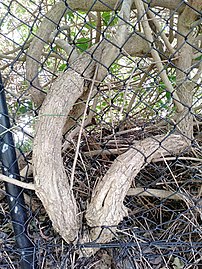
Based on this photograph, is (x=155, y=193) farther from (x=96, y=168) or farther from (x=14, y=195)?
(x=14, y=195)

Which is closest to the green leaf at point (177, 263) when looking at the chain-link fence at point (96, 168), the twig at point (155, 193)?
the chain-link fence at point (96, 168)

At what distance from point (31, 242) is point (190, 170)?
0.45m

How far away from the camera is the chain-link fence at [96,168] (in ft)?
2.33

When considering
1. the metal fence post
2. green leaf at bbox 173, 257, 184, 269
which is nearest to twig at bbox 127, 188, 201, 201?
green leaf at bbox 173, 257, 184, 269

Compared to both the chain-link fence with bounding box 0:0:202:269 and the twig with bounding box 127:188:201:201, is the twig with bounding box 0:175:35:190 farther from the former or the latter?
the twig with bounding box 127:188:201:201

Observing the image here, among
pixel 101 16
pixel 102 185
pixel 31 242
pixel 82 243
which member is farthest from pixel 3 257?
pixel 101 16

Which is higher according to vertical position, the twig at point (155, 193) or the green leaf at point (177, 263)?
the twig at point (155, 193)

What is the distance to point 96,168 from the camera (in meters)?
0.87

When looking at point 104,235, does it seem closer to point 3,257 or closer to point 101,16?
point 3,257

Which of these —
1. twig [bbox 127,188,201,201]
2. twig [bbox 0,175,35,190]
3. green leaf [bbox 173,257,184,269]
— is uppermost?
twig [bbox 127,188,201,201]

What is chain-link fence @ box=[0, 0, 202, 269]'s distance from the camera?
71 centimetres

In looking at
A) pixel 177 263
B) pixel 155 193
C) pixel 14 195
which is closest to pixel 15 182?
pixel 14 195

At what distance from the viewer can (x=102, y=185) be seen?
729mm

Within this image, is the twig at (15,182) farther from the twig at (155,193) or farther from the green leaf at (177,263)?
the green leaf at (177,263)
